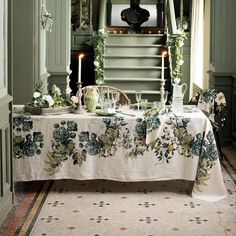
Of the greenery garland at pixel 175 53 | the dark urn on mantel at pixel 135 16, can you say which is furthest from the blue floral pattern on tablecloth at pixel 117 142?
the dark urn on mantel at pixel 135 16

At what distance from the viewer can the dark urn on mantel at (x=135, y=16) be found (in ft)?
40.1

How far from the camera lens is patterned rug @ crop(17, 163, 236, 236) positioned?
162 inches

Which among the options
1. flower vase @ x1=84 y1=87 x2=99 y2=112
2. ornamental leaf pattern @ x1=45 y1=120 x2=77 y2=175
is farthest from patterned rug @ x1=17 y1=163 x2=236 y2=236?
flower vase @ x1=84 y1=87 x2=99 y2=112

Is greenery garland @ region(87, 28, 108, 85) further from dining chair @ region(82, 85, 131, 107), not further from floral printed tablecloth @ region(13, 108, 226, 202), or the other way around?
floral printed tablecloth @ region(13, 108, 226, 202)

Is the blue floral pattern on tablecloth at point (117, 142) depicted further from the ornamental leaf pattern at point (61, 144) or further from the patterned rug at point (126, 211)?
the patterned rug at point (126, 211)

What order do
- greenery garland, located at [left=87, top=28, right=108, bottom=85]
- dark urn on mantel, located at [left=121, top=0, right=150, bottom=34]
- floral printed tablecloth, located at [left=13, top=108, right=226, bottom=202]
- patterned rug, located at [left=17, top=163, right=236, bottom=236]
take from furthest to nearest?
1. dark urn on mantel, located at [left=121, top=0, right=150, bottom=34]
2. greenery garland, located at [left=87, top=28, right=108, bottom=85]
3. floral printed tablecloth, located at [left=13, top=108, right=226, bottom=202]
4. patterned rug, located at [left=17, top=163, right=236, bottom=236]

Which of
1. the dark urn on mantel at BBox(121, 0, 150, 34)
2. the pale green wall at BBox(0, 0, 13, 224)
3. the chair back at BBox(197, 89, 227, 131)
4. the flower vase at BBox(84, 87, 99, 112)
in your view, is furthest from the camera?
the dark urn on mantel at BBox(121, 0, 150, 34)

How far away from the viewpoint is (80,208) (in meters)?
4.65

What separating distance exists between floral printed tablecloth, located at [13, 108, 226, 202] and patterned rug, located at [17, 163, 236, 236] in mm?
170

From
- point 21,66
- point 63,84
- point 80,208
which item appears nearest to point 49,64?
point 63,84

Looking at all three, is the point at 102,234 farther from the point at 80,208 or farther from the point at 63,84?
the point at 63,84

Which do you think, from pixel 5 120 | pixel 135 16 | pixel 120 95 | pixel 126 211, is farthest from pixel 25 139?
pixel 135 16

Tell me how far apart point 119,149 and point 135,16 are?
301 inches

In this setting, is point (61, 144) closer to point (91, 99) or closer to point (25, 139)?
point (25, 139)
